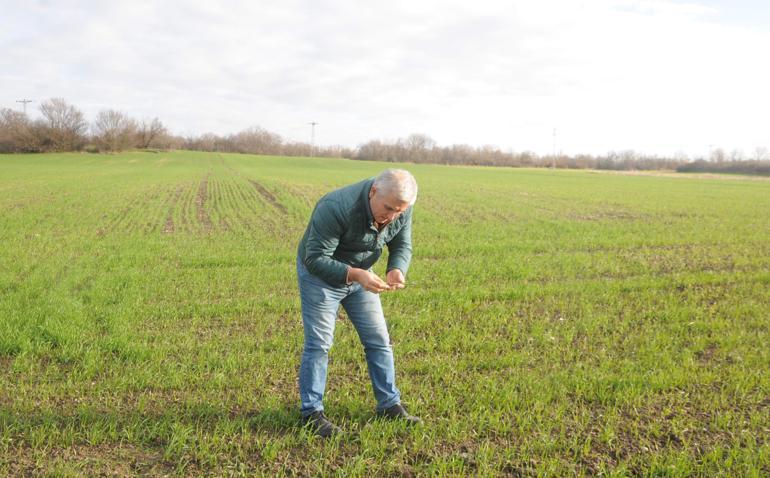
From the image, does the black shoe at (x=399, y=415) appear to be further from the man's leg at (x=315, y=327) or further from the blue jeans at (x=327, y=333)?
the man's leg at (x=315, y=327)

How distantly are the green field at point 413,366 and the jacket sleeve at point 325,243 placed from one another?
1.34 m

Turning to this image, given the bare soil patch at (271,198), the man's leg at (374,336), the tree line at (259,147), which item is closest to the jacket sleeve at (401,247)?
the man's leg at (374,336)

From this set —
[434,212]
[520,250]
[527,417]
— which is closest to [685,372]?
[527,417]

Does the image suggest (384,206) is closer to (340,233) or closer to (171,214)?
(340,233)

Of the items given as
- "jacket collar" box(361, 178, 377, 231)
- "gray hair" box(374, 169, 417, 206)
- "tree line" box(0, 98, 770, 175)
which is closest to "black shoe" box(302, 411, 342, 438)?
"jacket collar" box(361, 178, 377, 231)

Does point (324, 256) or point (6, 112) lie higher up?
point (6, 112)

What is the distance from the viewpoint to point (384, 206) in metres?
3.77

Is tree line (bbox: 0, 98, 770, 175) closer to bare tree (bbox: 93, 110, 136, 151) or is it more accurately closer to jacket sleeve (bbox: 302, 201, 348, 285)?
bare tree (bbox: 93, 110, 136, 151)

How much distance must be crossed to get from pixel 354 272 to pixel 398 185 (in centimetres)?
74

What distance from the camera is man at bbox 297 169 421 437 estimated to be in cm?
385

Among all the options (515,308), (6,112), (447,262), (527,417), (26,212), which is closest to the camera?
(527,417)

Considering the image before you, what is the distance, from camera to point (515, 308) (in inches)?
314

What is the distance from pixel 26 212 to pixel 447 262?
1553 centimetres

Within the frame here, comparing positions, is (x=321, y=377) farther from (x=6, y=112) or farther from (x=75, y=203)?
(x=6, y=112)
